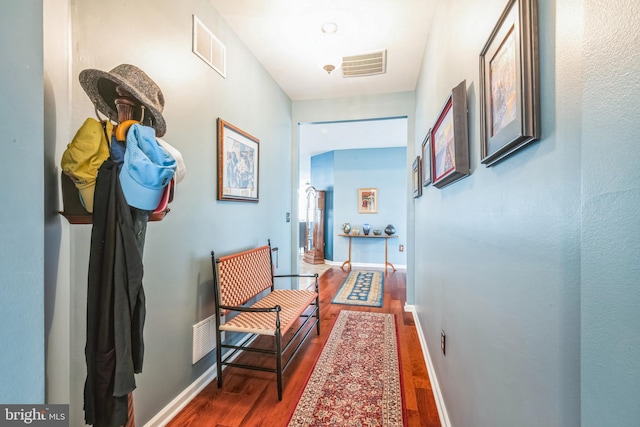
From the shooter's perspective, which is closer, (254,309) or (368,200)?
(254,309)

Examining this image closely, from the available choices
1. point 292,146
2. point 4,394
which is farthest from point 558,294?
point 292,146

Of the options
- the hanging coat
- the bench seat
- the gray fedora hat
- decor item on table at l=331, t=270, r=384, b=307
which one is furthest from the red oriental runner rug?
the gray fedora hat

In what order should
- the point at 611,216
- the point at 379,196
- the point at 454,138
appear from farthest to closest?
the point at 379,196, the point at 454,138, the point at 611,216

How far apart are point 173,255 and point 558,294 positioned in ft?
5.69

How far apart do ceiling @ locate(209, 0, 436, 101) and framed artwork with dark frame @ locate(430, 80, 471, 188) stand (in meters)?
1.13

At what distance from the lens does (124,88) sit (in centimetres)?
91

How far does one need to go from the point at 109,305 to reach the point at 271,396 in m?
1.36

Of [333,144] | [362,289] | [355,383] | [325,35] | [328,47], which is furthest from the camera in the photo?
[333,144]

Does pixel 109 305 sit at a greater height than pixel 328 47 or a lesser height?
lesser

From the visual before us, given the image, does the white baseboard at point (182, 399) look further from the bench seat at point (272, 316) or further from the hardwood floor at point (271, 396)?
Result: the bench seat at point (272, 316)

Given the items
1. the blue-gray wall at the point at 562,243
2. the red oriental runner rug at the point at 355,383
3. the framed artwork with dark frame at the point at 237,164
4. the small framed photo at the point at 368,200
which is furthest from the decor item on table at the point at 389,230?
the blue-gray wall at the point at 562,243

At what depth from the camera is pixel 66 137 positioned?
103 centimetres

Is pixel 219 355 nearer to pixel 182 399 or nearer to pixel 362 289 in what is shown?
pixel 182 399

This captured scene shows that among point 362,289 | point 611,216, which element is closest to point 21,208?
point 611,216
